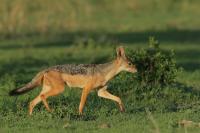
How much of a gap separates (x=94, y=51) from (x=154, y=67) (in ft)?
28.7

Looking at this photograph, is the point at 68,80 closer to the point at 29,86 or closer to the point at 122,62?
the point at 29,86

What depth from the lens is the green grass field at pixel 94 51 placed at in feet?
40.3

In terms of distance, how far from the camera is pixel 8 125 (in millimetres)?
12000

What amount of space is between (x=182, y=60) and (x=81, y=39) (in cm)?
456

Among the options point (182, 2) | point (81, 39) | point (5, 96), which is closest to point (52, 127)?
point (5, 96)

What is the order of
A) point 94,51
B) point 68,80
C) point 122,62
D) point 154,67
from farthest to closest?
point 94,51
point 154,67
point 122,62
point 68,80

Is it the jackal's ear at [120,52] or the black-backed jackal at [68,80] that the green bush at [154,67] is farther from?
the black-backed jackal at [68,80]

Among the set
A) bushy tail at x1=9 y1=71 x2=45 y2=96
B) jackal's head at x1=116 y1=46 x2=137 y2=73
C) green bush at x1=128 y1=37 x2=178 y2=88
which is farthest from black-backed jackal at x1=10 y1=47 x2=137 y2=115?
green bush at x1=128 y1=37 x2=178 y2=88

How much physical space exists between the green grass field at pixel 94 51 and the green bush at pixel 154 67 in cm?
23

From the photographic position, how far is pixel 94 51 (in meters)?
24.6

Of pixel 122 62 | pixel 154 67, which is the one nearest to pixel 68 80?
pixel 122 62

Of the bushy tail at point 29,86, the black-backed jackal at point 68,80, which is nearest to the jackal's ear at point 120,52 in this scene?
the black-backed jackal at point 68,80

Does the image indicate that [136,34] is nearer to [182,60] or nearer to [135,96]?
[182,60]

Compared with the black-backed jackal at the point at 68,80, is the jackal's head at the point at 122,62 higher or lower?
higher
